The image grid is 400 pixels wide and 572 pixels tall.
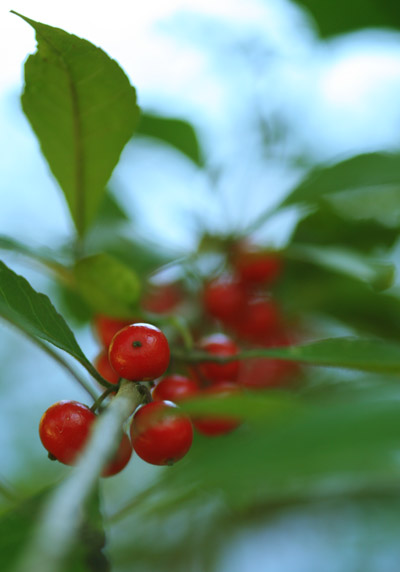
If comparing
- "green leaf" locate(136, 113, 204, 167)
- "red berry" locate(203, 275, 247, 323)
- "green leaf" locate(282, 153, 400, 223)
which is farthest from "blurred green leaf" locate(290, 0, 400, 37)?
"red berry" locate(203, 275, 247, 323)

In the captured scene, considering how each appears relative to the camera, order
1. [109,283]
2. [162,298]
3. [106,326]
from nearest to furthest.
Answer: [109,283], [106,326], [162,298]

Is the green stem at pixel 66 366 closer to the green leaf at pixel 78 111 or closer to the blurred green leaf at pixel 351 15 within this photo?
the green leaf at pixel 78 111

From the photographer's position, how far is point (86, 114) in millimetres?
850

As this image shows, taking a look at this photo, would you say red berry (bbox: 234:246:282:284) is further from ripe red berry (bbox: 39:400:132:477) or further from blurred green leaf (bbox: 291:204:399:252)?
ripe red berry (bbox: 39:400:132:477)

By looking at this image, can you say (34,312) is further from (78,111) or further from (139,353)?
(78,111)

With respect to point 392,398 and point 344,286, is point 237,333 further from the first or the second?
point 392,398

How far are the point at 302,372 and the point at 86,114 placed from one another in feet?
2.77

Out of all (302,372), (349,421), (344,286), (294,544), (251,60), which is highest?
(349,421)

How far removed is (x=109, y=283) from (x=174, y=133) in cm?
68

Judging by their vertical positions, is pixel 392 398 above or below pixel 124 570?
above

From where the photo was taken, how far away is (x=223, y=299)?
120 cm

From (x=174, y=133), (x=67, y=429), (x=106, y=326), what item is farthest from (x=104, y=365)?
(x=174, y=133)

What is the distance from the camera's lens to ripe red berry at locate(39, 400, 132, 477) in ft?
2.17

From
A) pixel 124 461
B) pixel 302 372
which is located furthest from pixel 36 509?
pixel 302 372
